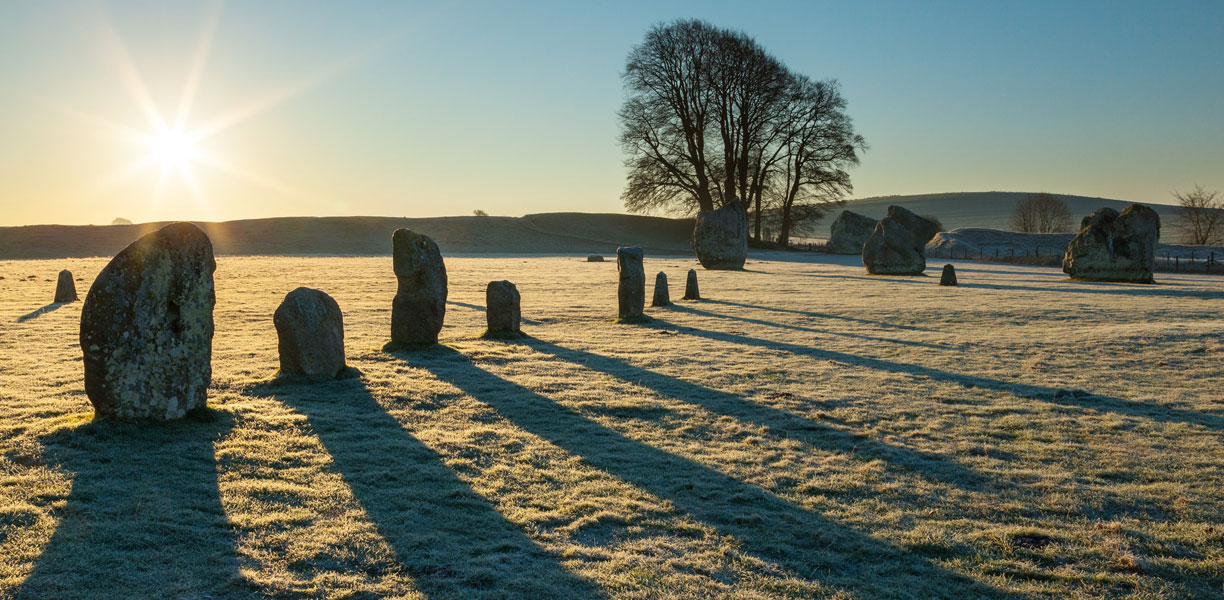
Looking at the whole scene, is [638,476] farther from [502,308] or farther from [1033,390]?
[502,308]

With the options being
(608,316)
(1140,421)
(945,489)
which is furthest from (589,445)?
(608,316)

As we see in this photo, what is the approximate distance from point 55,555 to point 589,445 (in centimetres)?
408

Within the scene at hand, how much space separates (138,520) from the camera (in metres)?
5.21

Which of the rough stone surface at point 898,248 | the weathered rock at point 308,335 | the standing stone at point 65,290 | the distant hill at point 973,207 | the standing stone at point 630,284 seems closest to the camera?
the weathered rock at point 308,335

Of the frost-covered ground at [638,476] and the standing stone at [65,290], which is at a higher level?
the standing stone at [65,290]

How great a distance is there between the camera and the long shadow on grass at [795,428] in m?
6.57

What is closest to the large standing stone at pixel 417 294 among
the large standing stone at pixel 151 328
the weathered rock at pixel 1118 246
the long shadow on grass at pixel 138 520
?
the large standing stone at pixel 151 328

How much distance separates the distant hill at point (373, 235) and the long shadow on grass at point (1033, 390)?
43.9 meters

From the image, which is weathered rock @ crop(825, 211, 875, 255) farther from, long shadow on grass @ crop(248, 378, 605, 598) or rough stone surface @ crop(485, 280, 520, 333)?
long shadow on grass @ crop(248, 378, 605, 598)

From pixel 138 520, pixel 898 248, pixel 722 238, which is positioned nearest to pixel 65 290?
pixel 138 520

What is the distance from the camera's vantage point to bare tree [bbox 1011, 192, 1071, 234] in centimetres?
Answer: 7325

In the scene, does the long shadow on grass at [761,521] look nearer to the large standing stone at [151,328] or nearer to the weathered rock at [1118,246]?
the large standing stone at [151,328]

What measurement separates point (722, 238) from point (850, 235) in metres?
19.9

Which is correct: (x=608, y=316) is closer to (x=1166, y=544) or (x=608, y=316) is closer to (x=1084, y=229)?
(x=1166, y=544)
